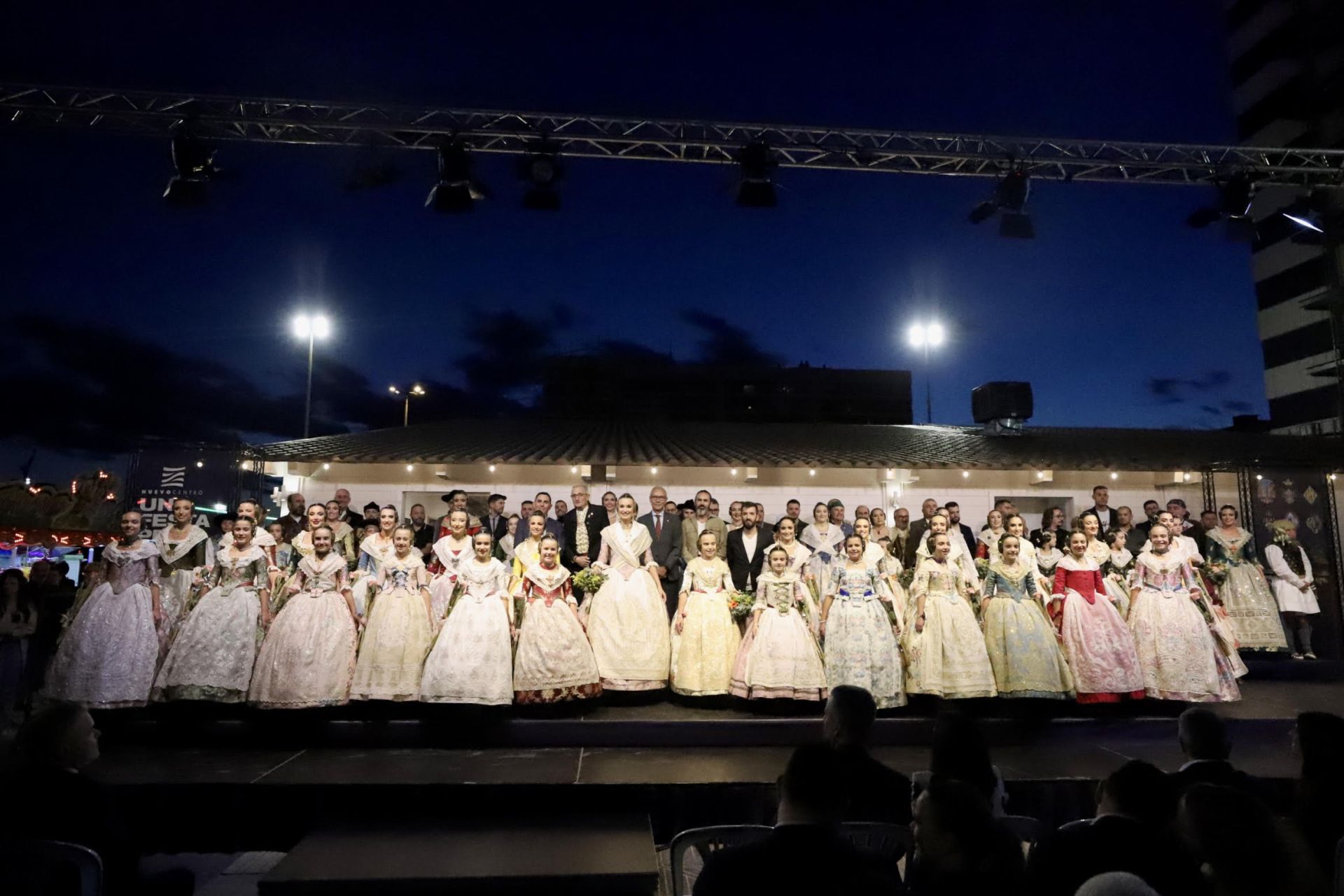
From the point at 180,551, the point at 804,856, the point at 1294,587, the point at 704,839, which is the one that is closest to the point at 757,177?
the point at 180,551

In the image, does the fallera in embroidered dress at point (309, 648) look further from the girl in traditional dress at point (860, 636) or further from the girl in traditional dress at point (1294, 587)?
the girl in traditional dress at point (1294, 587)

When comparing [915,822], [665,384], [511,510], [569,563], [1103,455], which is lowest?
[915,822]

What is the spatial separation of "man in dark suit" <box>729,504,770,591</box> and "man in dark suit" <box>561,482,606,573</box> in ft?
4.54

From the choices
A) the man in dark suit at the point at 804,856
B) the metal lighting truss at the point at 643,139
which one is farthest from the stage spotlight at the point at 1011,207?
the man in dark suit at the point at 804,856

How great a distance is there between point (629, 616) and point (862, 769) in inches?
132

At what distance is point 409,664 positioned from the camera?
18.4 ft

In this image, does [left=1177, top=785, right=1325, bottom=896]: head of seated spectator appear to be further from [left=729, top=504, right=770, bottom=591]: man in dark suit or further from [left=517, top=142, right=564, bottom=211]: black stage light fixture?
[left=517, top=142, right=564, bottom=211]: black stage light fixture

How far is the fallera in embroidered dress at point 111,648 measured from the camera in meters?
5.30

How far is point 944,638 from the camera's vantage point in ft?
19.4

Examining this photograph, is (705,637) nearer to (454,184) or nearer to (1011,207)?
(454,184)

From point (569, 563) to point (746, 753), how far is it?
3338mm

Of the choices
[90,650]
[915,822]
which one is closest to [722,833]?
[915,822]

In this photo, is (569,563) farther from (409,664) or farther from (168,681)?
(168,681)

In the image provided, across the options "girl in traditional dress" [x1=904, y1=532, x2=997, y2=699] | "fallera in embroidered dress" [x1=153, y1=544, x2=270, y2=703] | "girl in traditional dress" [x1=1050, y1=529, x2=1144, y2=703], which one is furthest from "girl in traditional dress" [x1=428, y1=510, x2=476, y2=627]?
"girl in traditional dress" [x1=1050, y1=529, x2=1144, y2=703]
